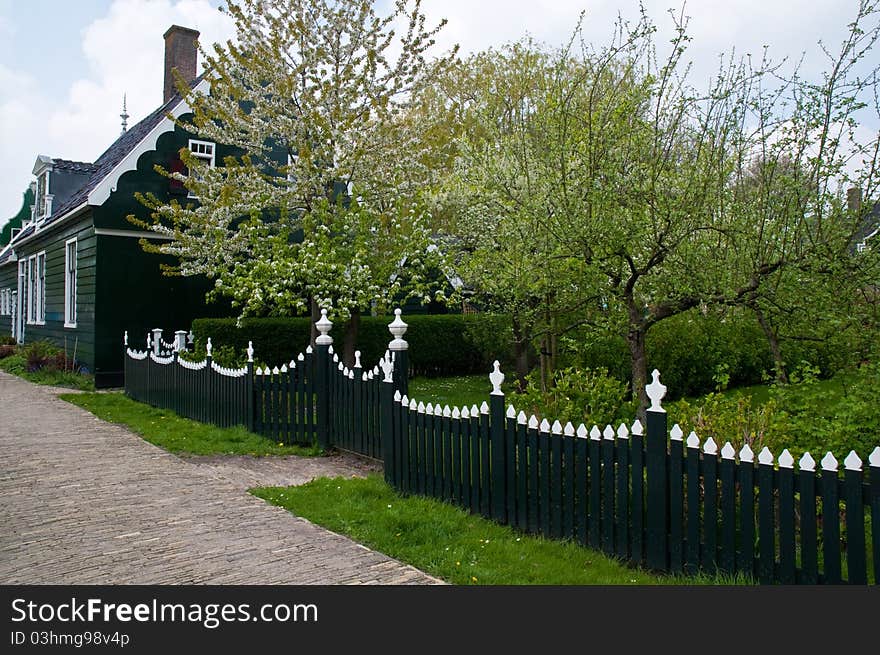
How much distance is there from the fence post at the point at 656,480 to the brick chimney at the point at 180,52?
1983 cm

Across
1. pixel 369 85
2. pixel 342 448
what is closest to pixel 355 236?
pixel 369 85

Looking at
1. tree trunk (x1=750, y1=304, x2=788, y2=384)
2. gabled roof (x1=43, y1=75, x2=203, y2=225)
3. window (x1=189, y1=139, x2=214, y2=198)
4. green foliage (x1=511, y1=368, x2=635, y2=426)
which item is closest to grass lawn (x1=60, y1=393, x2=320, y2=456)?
green foliage (x1=511, y1=368, x2=635, y2=426)

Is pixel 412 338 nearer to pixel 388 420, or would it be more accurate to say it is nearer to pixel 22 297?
pixel 388 420

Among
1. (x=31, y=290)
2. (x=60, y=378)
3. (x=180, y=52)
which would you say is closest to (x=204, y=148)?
(x=180, y=52)

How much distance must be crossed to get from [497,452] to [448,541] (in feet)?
2.84

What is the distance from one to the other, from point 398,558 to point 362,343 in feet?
43.0

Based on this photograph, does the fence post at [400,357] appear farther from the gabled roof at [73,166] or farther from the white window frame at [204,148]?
the gabled roof at [73,166]

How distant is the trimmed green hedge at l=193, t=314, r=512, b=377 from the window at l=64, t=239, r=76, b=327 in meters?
5.15

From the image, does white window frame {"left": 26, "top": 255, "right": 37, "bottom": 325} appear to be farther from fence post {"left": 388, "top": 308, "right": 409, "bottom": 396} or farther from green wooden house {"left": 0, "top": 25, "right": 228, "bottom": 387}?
fence post {"left": 388, "top": 308, "right": 409, "bottom": 396}

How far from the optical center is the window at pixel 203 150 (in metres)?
17.6

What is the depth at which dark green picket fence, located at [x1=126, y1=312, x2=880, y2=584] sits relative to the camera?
13.8ft

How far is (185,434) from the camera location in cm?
1017

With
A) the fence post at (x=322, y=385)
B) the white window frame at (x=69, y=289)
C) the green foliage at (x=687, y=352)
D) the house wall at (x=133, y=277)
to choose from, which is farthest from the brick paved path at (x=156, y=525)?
the white window frame at (x=69, y=289)

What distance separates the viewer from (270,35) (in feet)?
46.6
